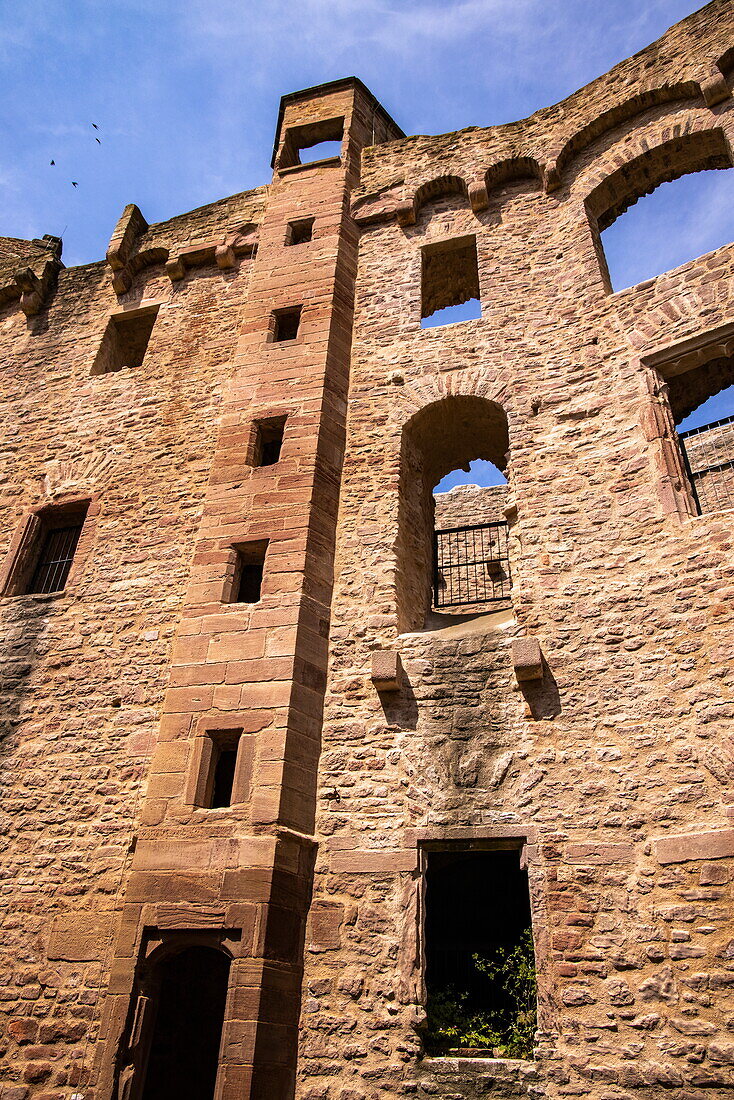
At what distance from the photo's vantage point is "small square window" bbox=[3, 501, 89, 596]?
33.2 ft

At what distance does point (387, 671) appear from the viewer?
7367 mm

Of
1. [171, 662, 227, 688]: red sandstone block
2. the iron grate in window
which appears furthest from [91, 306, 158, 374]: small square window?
[171, 662, 227, 688]: red sandstone block

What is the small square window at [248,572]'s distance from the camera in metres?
8.32

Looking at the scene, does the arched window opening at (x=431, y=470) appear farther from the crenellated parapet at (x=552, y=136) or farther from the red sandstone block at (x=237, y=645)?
the crenellated parapet at (x=552, y=136)

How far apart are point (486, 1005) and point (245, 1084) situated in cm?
253

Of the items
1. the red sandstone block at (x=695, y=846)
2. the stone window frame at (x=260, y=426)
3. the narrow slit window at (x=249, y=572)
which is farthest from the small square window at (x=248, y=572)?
the red sandstone block at (x=695, y=846)

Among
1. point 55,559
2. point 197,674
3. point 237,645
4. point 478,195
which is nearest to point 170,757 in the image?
point 197,674

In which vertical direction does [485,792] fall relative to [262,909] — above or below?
above

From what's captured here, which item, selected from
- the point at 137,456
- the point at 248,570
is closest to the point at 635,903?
the point at 248,570

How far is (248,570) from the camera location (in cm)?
852

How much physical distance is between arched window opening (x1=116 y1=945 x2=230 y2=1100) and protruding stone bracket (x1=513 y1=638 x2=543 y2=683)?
345cm

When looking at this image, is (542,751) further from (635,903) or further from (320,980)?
(320,980)

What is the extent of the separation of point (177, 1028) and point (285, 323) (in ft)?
26.4

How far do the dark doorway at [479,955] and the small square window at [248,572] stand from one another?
3.15 meters
